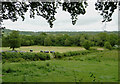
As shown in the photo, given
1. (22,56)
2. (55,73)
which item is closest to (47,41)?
(22,56)

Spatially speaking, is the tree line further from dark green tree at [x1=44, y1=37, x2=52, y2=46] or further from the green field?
the green field

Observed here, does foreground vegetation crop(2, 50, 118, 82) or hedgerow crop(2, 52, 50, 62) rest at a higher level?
foreground vegetation crop(2, 50, 118, 82)

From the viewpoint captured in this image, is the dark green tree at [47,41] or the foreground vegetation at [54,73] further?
the dark green tree at [47,41]

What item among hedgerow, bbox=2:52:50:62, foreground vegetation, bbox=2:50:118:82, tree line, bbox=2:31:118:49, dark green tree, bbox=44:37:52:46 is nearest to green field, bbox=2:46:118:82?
foreground vegetation, bbox=2:50:118:82

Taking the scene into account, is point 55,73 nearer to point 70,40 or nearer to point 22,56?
point 22,56

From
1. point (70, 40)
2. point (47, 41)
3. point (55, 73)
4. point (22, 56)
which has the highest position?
point (55, 73)

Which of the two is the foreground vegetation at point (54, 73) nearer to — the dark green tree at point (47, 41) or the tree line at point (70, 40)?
the tree line at point (70, 40)

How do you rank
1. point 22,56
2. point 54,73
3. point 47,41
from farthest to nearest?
point 47,41 → point 22,56 → point 54,73

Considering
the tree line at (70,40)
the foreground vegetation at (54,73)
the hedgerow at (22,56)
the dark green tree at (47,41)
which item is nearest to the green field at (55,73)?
the foreground vegetation at (54,73)

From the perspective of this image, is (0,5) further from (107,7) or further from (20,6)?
(107,7)

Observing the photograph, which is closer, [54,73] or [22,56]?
[54,73]

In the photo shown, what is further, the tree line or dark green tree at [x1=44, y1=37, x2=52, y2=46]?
dark green tree at [x1=44, y1=37, x2=52, y2=46]

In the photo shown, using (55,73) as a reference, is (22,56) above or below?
below

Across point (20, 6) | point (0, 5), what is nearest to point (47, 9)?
point (20, 6)
